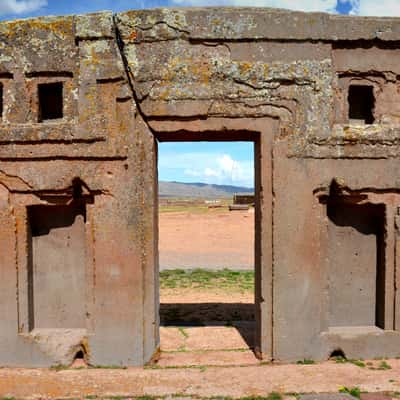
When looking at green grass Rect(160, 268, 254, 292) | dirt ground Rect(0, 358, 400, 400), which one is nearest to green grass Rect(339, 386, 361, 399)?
dirt ground Rect(0, 358, 400, 400)

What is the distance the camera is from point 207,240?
17.4 metres

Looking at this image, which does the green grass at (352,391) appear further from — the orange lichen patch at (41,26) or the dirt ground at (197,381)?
the orange lichen patch at (41,26)

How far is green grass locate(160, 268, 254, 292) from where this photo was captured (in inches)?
388

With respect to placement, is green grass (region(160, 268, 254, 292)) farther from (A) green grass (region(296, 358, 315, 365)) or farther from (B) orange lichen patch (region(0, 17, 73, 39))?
(B) orange lichen patch (region(0, 17, 73, 39))

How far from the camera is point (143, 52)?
5184 mm

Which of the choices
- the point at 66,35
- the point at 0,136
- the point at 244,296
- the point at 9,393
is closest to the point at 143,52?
the point at 66,35

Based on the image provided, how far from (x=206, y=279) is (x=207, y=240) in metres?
6.85

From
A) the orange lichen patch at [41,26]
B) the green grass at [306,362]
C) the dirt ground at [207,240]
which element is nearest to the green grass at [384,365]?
the green grass at [306,362]

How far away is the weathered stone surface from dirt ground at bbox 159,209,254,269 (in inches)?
276

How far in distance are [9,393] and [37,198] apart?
7.63 ft

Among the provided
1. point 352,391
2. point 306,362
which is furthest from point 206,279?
point 352,391

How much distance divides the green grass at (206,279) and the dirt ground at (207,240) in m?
1.01

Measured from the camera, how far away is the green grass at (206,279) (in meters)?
9.87

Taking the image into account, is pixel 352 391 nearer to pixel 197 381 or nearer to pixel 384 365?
pixel 384 365
